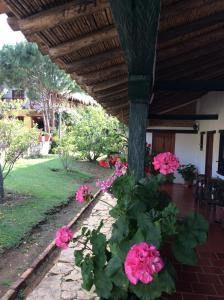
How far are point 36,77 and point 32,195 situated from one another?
52.6ft

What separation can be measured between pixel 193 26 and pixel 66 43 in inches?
57.2

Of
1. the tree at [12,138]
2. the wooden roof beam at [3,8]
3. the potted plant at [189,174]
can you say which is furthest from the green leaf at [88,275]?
the potted plant at [189,174]

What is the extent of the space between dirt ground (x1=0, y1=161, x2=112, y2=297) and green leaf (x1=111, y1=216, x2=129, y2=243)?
95.2 inches

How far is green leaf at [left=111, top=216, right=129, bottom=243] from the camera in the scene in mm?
2439

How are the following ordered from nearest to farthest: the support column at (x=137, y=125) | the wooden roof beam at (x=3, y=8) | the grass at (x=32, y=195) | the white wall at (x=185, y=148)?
the wooden roof beam at (x=3, y=8) → the support column at (x=137, y=125) → the grass at (x=32, y=195) → the white wall at (x=185, y=148)

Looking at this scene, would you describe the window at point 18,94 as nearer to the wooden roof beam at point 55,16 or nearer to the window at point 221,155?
the window at point 221,155

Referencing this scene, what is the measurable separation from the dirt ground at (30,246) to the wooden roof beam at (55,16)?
10.9ft

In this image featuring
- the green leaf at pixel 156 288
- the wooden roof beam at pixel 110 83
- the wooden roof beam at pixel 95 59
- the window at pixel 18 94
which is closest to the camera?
the green leaf at pixel 156 288

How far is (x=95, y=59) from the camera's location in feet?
11.3

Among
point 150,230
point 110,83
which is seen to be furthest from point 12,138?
point 150,230

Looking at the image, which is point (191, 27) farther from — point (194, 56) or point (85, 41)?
point (194, 56)

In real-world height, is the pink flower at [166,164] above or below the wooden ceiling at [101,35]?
below

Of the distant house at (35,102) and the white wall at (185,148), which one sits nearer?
the white wall at (185,148)

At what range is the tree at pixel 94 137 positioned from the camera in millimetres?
18875
